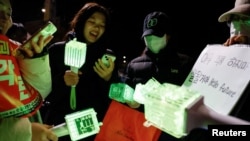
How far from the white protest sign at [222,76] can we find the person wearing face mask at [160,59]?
961 millimetres

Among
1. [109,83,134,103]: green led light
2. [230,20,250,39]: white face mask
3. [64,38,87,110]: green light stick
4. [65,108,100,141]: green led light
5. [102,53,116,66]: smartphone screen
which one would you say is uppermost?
[230,20,250,39]: white face mask

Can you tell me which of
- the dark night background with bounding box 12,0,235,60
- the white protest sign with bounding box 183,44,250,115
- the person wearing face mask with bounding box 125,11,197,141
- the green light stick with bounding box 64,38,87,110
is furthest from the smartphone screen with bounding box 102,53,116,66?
the dark night background with bounding box 12,0,235,60

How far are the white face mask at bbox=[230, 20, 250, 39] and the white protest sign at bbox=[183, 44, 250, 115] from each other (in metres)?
0.18

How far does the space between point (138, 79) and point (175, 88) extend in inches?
66.6

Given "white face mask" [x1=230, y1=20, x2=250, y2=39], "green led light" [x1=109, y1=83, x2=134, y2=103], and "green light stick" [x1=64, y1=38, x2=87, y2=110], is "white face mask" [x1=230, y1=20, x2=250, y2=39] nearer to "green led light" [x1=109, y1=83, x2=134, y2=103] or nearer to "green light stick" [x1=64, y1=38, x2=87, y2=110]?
"green led light" [x1=109, y1=83, x2=134, y2=103]

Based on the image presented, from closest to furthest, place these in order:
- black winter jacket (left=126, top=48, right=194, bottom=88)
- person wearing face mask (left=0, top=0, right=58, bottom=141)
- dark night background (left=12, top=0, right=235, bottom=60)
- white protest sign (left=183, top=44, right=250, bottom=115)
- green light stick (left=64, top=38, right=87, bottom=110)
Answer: white protest sign (left=183, top=44, right=250, bottom=115), person wearing face mask (left=0, top=0, right=58, bottom=141), green light stick (left=64, top=38, right=87, bottom=110), black winter jacket (left=126, top=48, right=194, bottom=88), dark night background (left=12, top=0, right=235, bottom=60)

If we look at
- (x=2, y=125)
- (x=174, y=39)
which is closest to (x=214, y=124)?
(x=2, y=125)

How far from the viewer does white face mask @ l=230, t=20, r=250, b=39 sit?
6.07ft

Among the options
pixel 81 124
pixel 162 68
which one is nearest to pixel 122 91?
pixel 81 124

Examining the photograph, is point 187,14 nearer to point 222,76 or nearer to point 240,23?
point 240,23

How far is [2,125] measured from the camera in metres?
1.61

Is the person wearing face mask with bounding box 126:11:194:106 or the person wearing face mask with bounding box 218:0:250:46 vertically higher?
the person wearing face mask with bounding box 218:0:250:46

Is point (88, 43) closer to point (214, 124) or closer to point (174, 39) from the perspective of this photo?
point (174, 39)

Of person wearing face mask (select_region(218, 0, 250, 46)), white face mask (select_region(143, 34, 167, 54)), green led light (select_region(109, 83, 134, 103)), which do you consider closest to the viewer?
person wearing face mask (select_region(218, 0, 250, 46))
